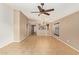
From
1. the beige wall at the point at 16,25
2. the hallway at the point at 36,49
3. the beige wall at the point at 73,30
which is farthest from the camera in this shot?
the beige wall at the point at 16,25

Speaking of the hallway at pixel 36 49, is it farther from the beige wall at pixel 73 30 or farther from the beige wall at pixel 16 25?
the beige wall at pixel 16 25

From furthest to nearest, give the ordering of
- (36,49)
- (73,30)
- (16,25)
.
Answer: (16,25) → (73,30) → (36,49)

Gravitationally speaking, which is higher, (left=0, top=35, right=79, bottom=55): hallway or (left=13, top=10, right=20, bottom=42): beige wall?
(left=13, top=10, right=20, bottom=42): beige wall

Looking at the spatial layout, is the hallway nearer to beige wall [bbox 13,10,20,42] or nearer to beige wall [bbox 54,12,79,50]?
beige wall [bbox 54,12,79,50]

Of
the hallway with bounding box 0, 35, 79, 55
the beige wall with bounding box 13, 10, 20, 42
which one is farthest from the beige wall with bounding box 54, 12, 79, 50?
the beige wall with bounding box 13, 10, 20, 42

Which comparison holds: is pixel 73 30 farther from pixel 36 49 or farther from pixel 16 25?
pixel 16 25

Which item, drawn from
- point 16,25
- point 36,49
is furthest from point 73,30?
point 16,25

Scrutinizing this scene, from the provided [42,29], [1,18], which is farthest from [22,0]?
[42,29]

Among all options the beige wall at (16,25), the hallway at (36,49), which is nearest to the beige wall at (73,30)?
the hallway at (36,49)

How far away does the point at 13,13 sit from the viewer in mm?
6562

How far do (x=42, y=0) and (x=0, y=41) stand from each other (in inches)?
160

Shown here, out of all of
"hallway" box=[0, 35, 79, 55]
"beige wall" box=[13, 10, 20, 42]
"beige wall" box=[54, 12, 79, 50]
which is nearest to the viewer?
"hallway" box=[0, 35, 79, 55]
